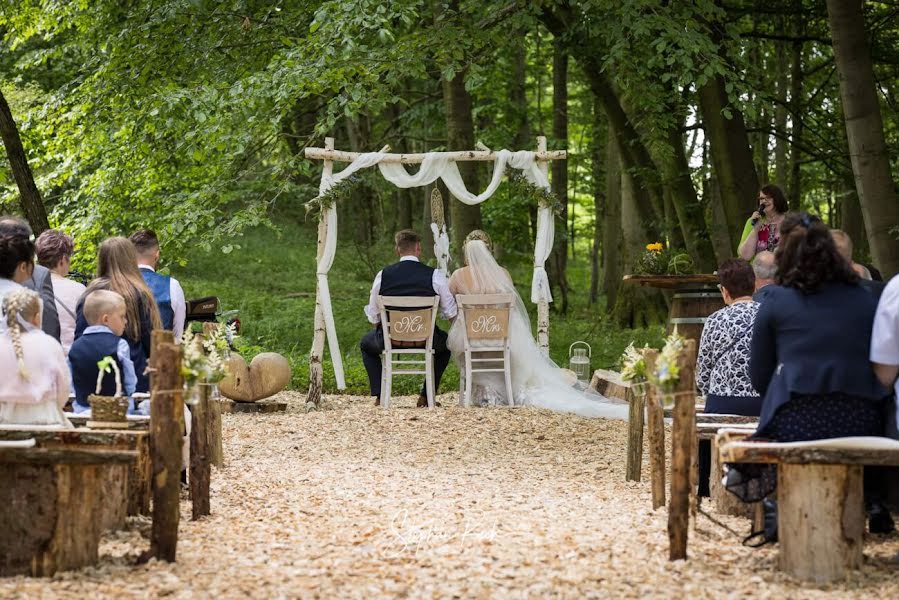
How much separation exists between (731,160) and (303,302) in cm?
966

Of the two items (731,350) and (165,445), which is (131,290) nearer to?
(165,445)

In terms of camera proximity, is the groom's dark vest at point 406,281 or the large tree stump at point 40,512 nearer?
the large tree stump at point 40,512

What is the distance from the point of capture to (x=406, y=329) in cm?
1152

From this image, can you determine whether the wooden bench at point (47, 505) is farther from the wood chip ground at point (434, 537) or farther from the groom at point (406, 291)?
the groom at point (406, 291)

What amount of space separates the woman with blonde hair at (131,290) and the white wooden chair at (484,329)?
5.33 meters

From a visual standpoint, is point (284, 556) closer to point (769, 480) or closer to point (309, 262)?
point (769, 480)

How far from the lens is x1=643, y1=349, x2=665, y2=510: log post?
20.8ft

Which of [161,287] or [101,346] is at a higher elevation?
[161,287]

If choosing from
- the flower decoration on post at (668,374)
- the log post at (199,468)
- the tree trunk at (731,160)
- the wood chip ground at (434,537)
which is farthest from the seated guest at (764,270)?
the tree trunk at (731,160)

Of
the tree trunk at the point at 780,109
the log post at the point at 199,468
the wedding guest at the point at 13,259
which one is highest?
the tree trunk at the point at 780,109

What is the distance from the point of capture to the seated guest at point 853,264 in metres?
5.43

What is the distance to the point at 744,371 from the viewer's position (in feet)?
21.4

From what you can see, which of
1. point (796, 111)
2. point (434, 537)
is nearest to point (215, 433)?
point (434, 537)

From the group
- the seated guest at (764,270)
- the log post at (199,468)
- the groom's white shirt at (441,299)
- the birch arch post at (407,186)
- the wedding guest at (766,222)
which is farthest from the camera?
the birch arch post at (407,186)
